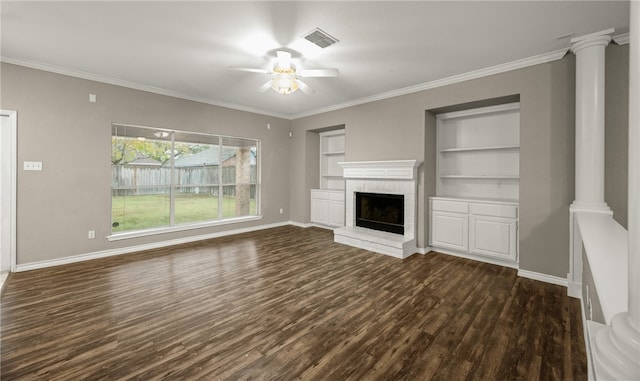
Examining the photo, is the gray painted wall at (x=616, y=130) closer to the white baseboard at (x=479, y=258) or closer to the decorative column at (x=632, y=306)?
the white baseboard at (x=479, y=258)

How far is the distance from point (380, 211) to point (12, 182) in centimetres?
550

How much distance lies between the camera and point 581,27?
9.37 feet

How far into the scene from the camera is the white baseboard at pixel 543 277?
338 centimetres

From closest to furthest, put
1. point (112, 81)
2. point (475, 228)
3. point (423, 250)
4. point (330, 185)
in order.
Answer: point (475, 228) < point (112, 81) < point (423, 250) < point (330, 185)

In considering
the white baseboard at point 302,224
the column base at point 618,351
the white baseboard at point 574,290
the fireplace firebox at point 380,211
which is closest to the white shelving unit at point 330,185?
the white baseboard at point 302,224

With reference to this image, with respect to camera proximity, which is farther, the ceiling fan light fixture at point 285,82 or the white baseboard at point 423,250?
the white baseboard at point 423,250

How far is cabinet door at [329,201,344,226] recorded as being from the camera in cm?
641

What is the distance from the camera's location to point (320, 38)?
3.08 metres

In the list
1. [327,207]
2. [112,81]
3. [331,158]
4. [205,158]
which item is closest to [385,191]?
[327,207]

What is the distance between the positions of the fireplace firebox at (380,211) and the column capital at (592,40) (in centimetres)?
289

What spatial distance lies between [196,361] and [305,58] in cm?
343

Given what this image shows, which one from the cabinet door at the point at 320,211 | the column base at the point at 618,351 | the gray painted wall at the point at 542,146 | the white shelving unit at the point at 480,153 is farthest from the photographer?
the cabinet door at the point at 320,211

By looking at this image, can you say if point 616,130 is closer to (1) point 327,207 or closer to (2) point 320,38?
(2) point 320,38

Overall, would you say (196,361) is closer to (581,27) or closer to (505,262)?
(505,262)
